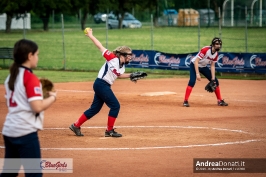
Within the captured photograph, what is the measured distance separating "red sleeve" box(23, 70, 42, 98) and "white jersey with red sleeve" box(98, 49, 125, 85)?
559cm

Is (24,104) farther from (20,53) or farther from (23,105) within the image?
(20,53)

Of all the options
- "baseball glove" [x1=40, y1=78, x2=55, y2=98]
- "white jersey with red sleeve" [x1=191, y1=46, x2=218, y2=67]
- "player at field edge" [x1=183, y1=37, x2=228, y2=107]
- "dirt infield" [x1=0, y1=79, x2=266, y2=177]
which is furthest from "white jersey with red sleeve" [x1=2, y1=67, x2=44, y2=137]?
"white jersey with red sleeve" [x1=191, y1=46, x2=218, y2=67]

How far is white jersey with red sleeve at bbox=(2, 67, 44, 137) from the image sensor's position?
6605 mm

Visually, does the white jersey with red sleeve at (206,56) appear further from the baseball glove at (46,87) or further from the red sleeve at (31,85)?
the red sleeve at (31,85)

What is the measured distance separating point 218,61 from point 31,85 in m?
20.9

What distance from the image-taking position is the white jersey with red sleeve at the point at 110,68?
12203 mm

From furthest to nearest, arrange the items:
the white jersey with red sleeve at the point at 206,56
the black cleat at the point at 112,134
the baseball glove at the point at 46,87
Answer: the white jersey with red sleeve at the point at 206,56 < the black cleat at the point at 112,134 < the baseball glove at the point at 46,87

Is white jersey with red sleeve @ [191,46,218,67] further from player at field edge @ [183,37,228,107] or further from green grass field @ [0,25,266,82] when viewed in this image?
green grass field @ [0,25,266,82]

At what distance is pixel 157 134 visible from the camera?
1297 cm

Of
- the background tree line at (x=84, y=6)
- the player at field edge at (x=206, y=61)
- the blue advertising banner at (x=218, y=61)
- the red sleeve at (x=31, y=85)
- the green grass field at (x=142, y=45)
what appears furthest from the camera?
the background tree line at (x=84, y=6)

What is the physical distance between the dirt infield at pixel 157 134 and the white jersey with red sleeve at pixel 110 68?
128cm

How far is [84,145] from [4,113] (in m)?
5.51

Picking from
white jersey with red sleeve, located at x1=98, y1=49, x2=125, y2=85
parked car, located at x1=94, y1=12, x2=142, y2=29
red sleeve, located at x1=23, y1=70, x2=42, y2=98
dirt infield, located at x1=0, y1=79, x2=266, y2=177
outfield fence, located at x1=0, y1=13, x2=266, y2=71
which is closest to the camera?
red sleeve, located at x1=23, y1=70, x2=42, y2=98

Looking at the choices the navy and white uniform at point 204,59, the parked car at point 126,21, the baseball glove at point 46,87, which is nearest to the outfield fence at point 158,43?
the navy and white uniform at point 204,59
